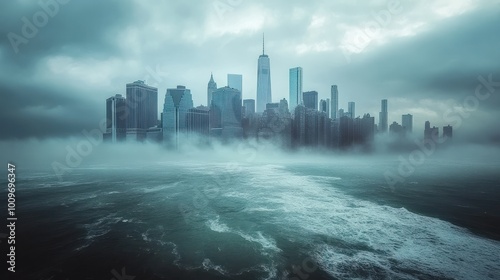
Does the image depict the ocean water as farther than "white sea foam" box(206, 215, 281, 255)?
No

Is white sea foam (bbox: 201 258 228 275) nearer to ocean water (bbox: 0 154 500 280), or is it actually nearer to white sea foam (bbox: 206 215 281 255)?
ocean water (bbox: 0 154 500 280)

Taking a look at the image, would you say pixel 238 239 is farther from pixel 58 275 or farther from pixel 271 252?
pixel 58 275

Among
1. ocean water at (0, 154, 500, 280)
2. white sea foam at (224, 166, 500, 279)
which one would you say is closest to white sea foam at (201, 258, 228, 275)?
ocean water at (0, 154, 500, 280)

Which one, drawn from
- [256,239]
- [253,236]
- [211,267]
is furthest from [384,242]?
[211,267]

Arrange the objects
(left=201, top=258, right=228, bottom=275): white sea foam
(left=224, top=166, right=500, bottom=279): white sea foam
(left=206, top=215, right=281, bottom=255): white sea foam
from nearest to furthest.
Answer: (left=201, top=258, right=228, bottom=275): white sea foam → (left=224, top=166, right=500, bottom=279): white sea foam → (left=206, top=215, right=281, bottom=255): white sea foam

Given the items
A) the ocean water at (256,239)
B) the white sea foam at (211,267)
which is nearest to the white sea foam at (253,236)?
the ocean water at (256,239)

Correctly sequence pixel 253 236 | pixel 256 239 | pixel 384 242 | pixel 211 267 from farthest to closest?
pixel 253 236
pixel 256 239
pixel 384 242
pixel 211 267

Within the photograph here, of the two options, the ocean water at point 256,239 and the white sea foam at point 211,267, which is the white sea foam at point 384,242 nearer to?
the ocean water at point 256,239

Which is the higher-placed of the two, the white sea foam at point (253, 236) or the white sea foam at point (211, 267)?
the white sea foam at point (211, 267)

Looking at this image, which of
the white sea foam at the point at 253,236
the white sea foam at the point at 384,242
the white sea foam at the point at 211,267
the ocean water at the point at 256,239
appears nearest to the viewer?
the ocean water at the point at 256,239

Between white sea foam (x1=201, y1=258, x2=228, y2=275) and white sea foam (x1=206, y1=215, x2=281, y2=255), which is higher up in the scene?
white sea foam (x1=201, y1=258, x2=228, y2=275)

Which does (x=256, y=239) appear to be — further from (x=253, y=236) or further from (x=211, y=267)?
(x=211, y=267)
